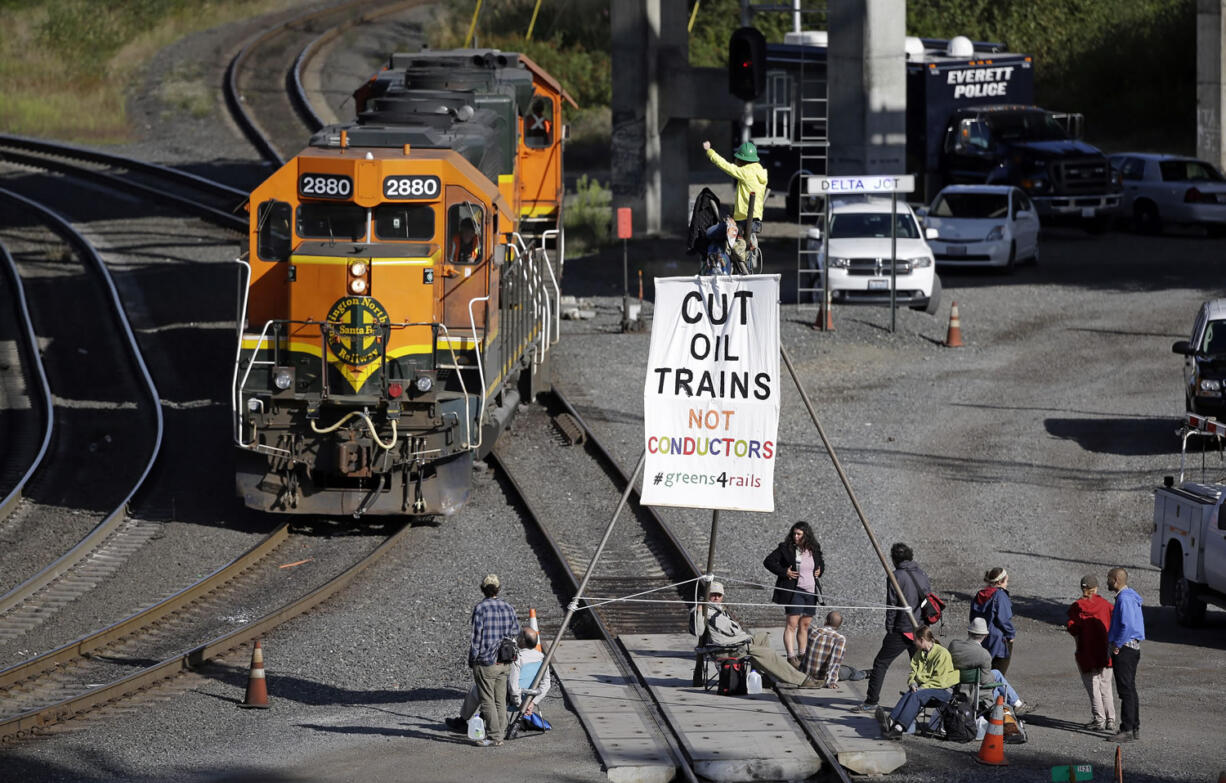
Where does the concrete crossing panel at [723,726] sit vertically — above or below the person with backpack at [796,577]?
below

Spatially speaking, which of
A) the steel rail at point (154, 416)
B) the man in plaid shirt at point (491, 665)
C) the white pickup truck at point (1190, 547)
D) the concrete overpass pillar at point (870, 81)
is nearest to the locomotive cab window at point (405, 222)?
the steel rail at point (154, 416)

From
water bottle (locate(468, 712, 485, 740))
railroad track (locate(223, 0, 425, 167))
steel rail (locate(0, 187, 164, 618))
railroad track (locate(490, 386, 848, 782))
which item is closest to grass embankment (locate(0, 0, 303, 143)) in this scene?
railroad track (locate(223, 0, 425, 167))

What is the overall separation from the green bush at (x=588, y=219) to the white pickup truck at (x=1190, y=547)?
22.8 meters

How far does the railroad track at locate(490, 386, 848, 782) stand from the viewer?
52.5ft

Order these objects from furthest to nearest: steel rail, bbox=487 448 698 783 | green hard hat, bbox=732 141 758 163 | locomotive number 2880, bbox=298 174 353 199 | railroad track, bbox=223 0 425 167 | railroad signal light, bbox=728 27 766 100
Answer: railroad track, bbox=223 0 425 167 → railroad signal light, bbox=728 27 766 100 → locomotive number 2880, bbox=298 174 353 199 → green hard hat, bbox=732 141 758 163 → steel rail, bbox=487 448 698 783

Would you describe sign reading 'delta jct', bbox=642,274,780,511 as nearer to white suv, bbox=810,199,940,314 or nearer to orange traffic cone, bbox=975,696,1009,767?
orange traffic cone, bbox=975,696,1009,767

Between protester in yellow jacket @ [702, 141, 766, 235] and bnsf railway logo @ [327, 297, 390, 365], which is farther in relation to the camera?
bnsf railway logo @ [327, 297, 390, 365]

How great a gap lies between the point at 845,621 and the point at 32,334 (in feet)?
51.8

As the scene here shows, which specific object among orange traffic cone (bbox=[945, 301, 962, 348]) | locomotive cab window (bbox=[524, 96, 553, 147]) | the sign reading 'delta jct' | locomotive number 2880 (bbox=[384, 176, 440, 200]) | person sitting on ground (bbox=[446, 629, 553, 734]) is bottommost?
person sitting on ground (bbox=[446, 629, 553, 734])

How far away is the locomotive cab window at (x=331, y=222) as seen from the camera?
18.7 m

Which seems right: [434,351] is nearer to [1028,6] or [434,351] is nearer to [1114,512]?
[1114,512]

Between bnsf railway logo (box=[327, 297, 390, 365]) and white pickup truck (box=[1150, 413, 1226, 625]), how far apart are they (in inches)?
315

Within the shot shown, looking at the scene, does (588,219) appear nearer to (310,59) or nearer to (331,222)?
(310,59)

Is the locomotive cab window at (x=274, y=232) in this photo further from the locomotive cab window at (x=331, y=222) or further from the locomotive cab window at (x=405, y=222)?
the locomotive cab window at (x=405, y=222)
